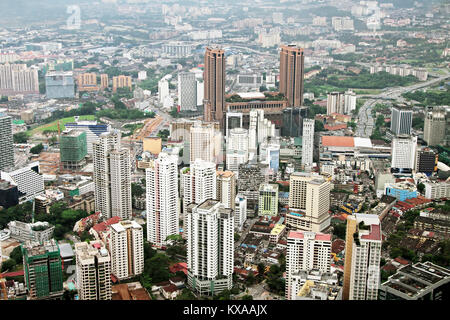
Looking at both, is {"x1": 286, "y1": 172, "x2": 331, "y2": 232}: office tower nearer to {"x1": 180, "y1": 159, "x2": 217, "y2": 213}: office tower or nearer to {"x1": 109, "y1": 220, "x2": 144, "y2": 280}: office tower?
{"x1": 180, "y1": 159, "x2": 217, "y2": 213}: office tower

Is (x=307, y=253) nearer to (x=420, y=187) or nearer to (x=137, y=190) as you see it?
(x=137, y=190)

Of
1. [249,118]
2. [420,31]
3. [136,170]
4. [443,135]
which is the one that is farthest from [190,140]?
[420,31]

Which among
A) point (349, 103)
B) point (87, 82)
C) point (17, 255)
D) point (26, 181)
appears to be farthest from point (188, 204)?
point (87, 82)

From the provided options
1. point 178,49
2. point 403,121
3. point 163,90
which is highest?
point 178,49

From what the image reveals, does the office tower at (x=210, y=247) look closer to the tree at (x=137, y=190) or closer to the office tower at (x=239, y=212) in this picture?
the office tower at (x=239, y=212)

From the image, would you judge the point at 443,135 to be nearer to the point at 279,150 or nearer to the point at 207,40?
the point at 279,150

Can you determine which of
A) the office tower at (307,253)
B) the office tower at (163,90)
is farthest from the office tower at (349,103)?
the office tower at (307,253)

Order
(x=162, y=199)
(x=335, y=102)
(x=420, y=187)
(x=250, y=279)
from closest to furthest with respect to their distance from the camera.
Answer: (x=250, y=279), (x=162, y=199), (x=420, y=187), (x=335, y=102)
